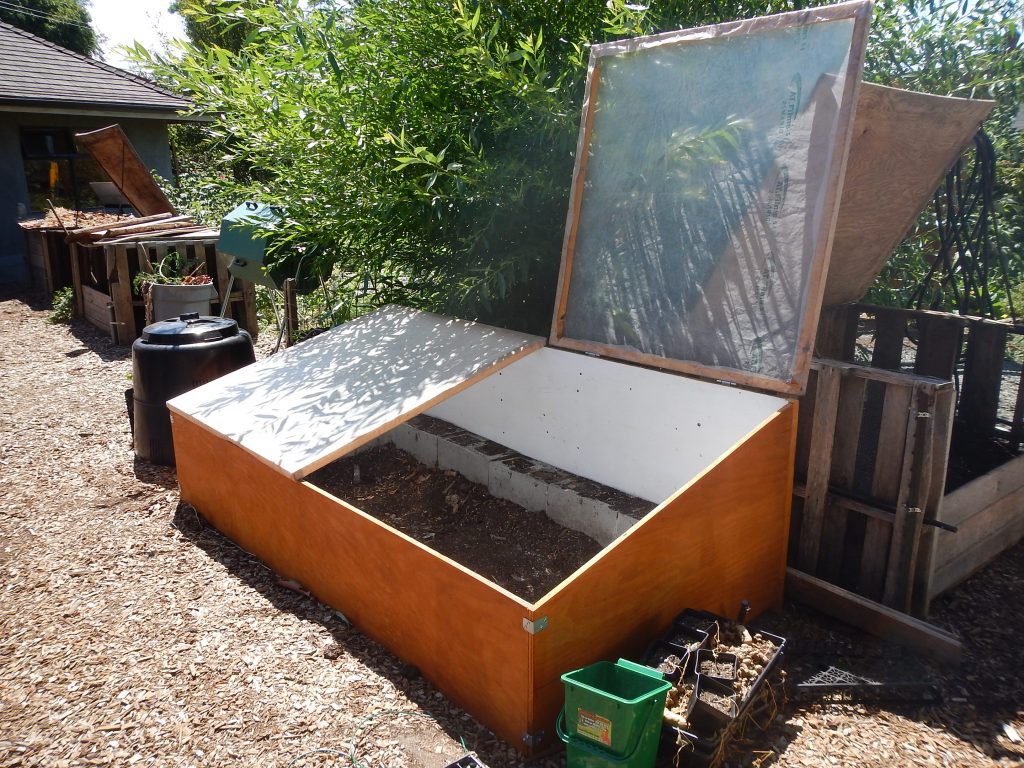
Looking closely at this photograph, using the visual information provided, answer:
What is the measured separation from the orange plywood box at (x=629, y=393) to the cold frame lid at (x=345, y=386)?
0.06 ft

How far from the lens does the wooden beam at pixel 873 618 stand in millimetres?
3111

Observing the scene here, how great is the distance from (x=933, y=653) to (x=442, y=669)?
6.31 feet

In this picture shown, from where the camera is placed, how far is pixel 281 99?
4781mm

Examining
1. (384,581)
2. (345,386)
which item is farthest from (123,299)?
(384,581)

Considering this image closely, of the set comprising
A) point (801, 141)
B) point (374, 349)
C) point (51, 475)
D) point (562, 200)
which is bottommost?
point (51, 475)

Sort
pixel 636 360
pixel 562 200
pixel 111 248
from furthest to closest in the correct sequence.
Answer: pixel 111 248, pixel 562 200, pixel 636 360

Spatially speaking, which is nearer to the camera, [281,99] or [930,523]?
[930,523]

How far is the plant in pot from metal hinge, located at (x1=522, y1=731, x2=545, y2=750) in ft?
21.8

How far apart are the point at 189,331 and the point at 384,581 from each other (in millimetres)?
3038

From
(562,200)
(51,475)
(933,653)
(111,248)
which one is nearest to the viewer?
(933,653)

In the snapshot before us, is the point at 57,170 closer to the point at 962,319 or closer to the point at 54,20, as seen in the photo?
the point at 54,20

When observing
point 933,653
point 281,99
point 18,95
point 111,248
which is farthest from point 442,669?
point 18,95

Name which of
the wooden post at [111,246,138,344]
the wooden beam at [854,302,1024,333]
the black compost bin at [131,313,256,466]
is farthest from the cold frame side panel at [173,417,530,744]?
the wooden post at [111,246,138,344]

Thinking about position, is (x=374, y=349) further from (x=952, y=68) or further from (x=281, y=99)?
(x=952, y=68)
